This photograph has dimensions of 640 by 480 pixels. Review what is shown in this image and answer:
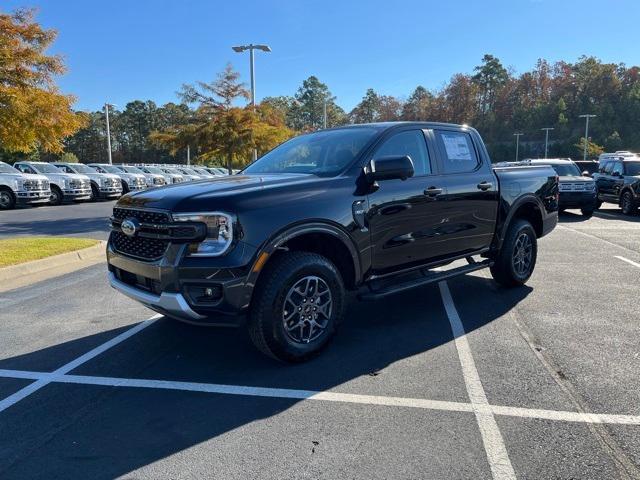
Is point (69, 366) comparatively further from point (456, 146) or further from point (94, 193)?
point (94, 193)

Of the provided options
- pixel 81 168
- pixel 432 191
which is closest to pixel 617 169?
pixel 432 191

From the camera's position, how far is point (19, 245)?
29.2ft

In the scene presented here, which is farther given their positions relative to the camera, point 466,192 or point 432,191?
point 466,192

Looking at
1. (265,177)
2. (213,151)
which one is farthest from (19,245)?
(213,151)

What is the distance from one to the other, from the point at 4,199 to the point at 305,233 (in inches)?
735

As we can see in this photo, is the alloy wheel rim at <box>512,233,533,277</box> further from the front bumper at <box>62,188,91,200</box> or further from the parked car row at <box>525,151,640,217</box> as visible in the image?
the front bumper at <box>62,188,91,200</box>

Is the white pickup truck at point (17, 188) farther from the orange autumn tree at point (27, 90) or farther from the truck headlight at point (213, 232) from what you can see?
the truck headlight at point (213, 232)

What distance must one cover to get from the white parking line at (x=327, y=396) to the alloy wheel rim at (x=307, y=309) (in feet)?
1.71

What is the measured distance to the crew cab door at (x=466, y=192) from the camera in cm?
516

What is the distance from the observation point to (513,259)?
6121 mm

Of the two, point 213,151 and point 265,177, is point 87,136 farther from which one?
point 265,177

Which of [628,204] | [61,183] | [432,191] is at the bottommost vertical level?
[628,204]

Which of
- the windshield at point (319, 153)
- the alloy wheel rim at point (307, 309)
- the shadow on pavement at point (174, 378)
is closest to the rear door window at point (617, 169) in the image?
the shadow on pavement at point (174, 378)

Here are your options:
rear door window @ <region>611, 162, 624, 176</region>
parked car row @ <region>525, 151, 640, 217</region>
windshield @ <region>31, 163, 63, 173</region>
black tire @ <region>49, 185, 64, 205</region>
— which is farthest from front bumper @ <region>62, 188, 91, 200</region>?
rear door window @ <region>611, 162, 624, 176</region>
